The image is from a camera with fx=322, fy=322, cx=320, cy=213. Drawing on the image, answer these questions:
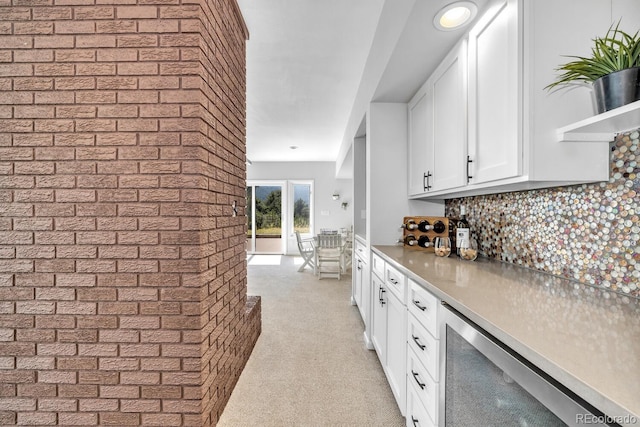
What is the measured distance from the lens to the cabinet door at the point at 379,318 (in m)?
2.23

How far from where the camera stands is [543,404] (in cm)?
69

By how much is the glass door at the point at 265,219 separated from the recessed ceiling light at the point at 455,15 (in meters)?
7.44

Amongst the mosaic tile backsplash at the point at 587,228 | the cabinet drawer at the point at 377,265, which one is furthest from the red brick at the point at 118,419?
the mosaic tile backsplash at the point at 587,228

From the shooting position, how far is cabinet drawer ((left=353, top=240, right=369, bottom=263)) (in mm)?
2955

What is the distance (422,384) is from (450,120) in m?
1.43

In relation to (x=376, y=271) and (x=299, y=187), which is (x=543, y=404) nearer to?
(x=376, y=271)

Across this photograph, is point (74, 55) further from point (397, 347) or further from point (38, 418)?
point (397, 347)

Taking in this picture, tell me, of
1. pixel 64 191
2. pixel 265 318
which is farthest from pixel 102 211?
pixel 265 318

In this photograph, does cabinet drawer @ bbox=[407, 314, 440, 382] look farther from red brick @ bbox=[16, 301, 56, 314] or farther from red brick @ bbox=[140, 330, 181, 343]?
red brick @ bbox=[16, 301, 56, 314]

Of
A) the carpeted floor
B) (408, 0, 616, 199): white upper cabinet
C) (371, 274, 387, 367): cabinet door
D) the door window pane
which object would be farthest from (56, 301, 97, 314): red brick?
the door window pane

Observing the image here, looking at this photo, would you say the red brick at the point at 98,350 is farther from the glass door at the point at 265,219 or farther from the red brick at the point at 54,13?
the glass door at the point at 265,219

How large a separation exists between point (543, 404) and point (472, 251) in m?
1.30

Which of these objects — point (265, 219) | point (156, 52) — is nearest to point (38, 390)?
point (156, 52)

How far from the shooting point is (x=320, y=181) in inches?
349
